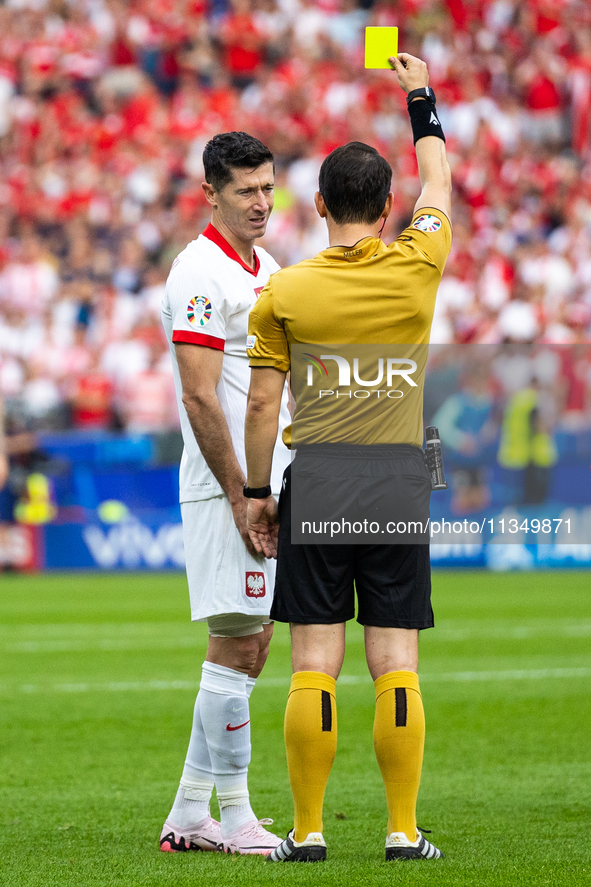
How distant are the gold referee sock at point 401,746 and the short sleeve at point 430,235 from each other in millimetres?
1260

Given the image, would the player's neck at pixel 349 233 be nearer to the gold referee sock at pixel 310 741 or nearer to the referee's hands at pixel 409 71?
the referee's hands at pixel 409 71

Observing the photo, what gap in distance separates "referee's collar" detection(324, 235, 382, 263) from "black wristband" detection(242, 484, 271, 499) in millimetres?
743

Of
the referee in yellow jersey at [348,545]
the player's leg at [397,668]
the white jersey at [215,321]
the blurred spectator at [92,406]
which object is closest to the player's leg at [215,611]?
the white jersey at [215,321]

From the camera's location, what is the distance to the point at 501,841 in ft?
13.9

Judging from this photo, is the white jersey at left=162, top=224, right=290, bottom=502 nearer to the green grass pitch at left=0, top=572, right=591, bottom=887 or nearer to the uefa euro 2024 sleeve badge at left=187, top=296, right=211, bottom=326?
the uefa euro 2024 sleeve badge at left=187, top=296, right=211, bottom=326

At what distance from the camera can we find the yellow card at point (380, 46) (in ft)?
13.6

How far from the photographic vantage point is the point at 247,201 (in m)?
4.47

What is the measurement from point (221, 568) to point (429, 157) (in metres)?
1.52

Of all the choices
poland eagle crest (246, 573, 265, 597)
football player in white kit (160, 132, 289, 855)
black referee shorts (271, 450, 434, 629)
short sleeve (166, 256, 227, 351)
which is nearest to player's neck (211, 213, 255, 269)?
football player in white kit (160, 132, 289, 855)

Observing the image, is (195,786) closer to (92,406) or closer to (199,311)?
(199,311)

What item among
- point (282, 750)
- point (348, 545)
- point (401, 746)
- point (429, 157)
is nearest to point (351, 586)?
point (348, 545)

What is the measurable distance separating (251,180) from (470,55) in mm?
16550

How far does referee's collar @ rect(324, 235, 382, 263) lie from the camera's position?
12.4 feet

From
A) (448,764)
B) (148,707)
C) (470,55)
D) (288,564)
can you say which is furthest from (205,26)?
(288,564)
